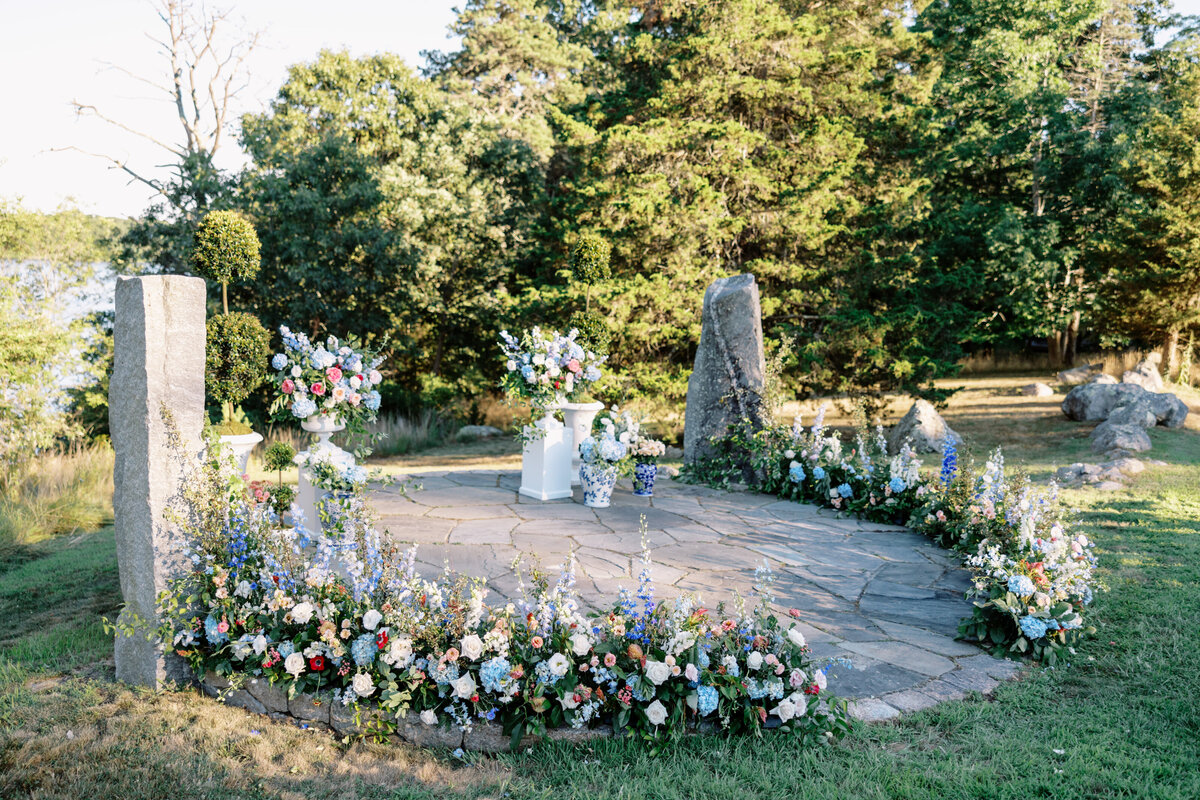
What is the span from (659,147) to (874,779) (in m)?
10.2

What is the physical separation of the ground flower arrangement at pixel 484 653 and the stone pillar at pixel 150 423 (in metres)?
0.11

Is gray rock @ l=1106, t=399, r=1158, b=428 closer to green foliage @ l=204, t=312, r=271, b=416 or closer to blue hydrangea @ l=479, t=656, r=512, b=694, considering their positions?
blue hydrangea @ l=479, t=656, r=512, b=694

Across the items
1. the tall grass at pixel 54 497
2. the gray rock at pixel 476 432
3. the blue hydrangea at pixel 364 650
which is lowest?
the gray rock at pixel 476 432

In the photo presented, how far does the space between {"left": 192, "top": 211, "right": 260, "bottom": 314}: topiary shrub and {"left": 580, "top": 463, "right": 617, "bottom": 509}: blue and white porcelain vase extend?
299cm

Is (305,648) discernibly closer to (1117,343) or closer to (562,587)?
(562,587)

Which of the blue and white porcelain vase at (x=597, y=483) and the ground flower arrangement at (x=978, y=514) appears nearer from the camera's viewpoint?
the ground flower arrangement at (x=978, y=514)

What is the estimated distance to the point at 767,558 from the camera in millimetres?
4496

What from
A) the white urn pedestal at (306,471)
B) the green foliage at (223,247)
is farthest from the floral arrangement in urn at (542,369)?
the green foliage at (223,247)

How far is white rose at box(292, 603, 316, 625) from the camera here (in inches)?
126

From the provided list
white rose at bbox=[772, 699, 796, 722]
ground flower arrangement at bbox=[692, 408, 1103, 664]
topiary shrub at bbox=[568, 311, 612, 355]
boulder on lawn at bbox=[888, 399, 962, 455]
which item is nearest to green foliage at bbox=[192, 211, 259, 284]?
topiary shrub at bbox=[568, 311, 612, 355]

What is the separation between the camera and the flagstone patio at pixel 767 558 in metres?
3.61

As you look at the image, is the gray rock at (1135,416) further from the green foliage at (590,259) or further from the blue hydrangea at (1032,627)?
the blue hydrangea at (1032,627)

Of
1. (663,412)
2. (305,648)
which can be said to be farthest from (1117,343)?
(305,648)

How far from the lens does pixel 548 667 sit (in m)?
2.95
